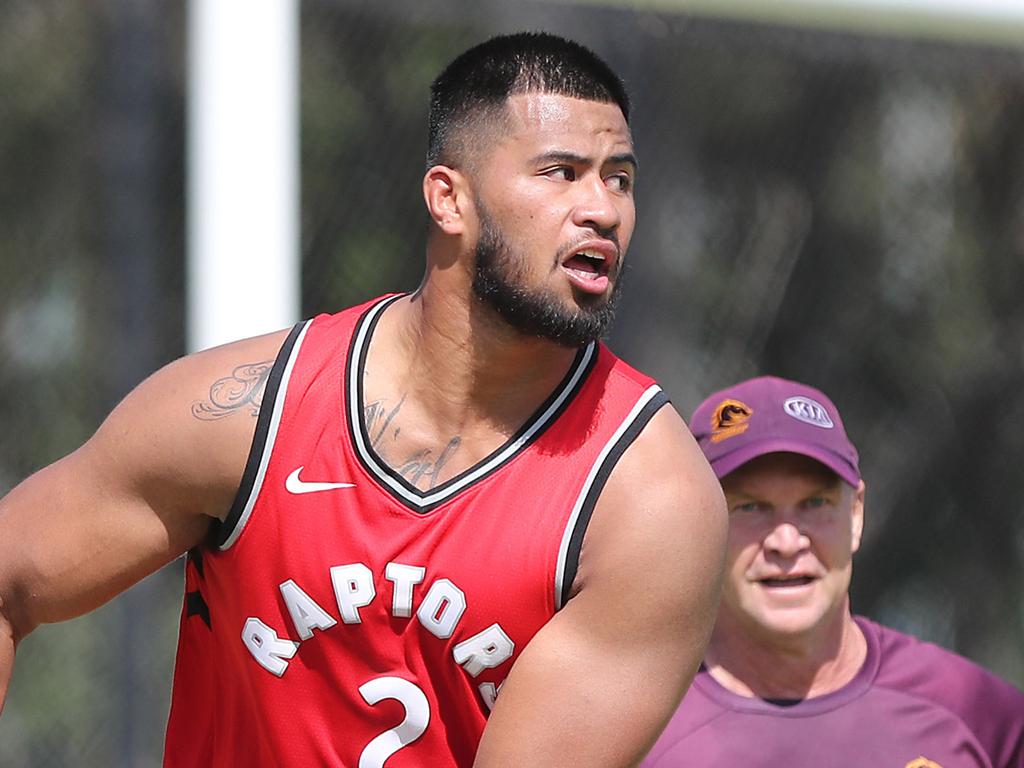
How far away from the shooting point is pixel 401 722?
2873mm

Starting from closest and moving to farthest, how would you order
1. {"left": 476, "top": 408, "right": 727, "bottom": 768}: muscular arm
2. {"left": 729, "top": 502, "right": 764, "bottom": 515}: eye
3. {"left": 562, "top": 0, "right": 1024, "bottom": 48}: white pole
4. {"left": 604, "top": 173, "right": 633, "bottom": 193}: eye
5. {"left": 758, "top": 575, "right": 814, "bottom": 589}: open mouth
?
{"left": 476, "top": 408, "right": 727, "bottom": 768}: muscular arm, {"left": 604, "top": 173, "right": 633, "bottom": 193}: eye, {"left": 758, "top": 575, "right": 814, "bottom": 589}: open mouth, {"left": 729, "top": 502, "right": 764, "bottom": 515}: eye, {"left": 562, "top": 0, "right": 1024, "bottom": 48}: white pole

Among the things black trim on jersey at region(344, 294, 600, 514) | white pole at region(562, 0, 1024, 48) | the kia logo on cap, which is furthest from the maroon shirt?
white pole at region(562, 0, 1024, 48)

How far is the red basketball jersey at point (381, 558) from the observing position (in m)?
2.75

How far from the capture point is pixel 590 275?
2.80 m

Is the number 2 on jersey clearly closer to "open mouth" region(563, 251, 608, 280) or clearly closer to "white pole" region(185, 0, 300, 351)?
"open mouth" region(563, 251, 608, 280)

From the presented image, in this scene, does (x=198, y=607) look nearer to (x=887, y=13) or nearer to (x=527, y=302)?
(x=527, y=302)

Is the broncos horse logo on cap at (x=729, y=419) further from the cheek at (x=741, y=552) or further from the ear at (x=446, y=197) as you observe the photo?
the ear at (x=446, y=197)

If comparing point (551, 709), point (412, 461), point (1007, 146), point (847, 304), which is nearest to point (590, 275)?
point (412, 461)

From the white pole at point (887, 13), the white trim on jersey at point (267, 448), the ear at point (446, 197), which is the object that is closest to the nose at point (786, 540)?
the ear at point (446, 197)

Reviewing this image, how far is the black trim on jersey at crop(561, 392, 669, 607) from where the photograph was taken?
2734mm

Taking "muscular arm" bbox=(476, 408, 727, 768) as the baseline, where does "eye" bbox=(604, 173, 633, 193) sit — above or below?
above

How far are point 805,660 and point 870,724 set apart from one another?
17 cm

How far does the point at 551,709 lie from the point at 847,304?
164 inches

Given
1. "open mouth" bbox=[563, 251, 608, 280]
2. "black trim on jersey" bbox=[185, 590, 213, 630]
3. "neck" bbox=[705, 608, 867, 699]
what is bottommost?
"neck" bbox=[705, 608, 867, 699]
